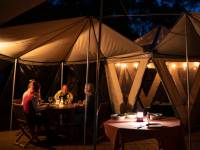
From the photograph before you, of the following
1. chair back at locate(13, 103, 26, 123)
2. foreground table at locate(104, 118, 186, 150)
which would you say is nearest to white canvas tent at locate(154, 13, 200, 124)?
foreground table at locate(104, 118, 186, 150)

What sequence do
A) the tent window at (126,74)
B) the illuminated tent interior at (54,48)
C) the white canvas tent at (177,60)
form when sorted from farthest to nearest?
1. the tent window at (126,74)
2. the white canvas tent at (177,60)
3. the illuminated tent interior at (54,48)

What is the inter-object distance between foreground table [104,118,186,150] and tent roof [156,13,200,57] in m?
2.24

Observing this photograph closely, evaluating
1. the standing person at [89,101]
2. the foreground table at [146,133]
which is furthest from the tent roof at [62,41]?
the foreground table at [146,133]

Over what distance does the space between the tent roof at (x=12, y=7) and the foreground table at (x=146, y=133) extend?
214 cm

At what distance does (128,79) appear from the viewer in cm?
Result: 951

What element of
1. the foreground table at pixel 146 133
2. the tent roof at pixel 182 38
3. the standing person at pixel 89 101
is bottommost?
the foreground table at pixel 146 133

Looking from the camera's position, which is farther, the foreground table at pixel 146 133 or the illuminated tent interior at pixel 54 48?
the illuminated tent interior at pixel 54 48

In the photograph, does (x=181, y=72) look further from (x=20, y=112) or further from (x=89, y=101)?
(x=20, y=112)

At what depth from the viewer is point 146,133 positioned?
4.52m

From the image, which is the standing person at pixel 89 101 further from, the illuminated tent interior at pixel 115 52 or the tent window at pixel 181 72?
the tent window at pixel 181 72

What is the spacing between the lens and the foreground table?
453cm

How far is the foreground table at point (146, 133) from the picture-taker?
14.9 ft

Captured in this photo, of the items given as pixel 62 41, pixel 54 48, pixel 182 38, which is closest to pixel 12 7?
pixel 62 41

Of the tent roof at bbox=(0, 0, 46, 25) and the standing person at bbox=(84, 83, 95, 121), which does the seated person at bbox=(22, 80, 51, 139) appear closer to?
the standing person at bbox=(84, 83, 95, 121)
